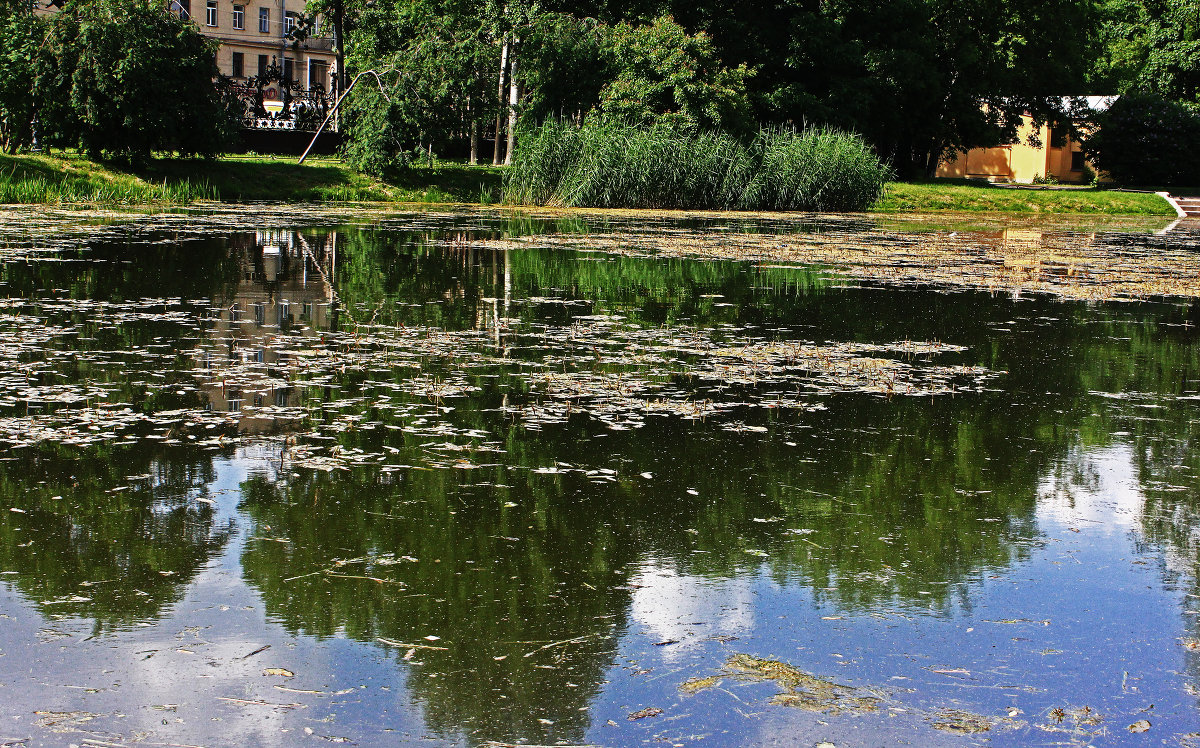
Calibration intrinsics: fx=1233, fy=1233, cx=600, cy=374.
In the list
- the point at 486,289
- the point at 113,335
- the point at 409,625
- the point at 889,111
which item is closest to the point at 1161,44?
the point at 889,111

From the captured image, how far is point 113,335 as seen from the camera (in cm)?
927

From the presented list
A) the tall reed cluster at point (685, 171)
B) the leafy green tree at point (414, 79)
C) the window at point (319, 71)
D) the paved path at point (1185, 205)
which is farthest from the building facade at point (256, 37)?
the paved path at point (1185, 205)

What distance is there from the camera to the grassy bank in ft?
83.8

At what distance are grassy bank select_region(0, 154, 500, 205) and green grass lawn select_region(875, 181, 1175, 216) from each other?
1172 centimetres

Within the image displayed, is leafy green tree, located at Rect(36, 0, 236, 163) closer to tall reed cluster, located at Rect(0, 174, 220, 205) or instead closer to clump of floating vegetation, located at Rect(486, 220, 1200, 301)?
tall reed cluster, located at Rect(0, 174, 220, 205)

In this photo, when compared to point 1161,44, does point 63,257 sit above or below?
below

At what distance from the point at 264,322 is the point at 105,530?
5475mm

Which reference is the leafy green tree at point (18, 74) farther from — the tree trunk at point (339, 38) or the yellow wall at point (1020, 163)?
the yellow wall at point (1020, 163)

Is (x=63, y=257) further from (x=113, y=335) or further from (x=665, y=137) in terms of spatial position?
(x=665, y=137)

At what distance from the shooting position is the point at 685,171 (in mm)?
28469

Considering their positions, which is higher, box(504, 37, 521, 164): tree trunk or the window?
the window

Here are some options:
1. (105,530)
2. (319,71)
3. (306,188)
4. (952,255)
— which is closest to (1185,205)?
(952,255)

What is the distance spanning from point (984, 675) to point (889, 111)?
124ft

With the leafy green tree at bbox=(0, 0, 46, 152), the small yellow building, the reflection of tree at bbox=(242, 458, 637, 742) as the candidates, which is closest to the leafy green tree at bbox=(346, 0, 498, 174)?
the leafy green tree at bbox=(0, 0, 46, 152)
